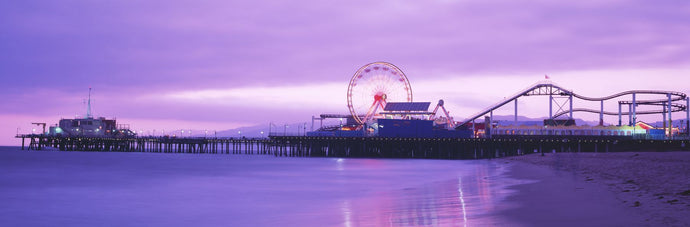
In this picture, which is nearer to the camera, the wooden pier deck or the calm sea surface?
the calm sea surface

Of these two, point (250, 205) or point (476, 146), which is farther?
point (476, 146)

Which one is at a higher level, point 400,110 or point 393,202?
point 400,110

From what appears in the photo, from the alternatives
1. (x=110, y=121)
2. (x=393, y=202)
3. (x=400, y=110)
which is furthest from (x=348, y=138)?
(x=110, y=121)

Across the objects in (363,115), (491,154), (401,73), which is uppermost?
(401,73)

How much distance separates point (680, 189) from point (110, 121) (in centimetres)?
15162

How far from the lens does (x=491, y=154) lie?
7994 cm

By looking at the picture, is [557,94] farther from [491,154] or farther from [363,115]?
[363,115]

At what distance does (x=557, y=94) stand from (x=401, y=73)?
1003 inches

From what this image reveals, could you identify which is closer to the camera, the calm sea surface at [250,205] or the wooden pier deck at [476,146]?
the calm sea surface at [250,205]

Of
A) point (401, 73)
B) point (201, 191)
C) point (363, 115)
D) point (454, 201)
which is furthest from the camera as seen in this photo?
point (363, 115)

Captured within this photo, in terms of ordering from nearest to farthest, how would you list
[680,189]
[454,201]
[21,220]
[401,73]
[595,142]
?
[680,189]
[21,220]
[454,201]
[595,142]
[401,73]

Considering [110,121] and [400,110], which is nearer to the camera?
[400,110]

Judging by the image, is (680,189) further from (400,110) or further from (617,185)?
(400,110)

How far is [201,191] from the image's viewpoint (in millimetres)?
28922
